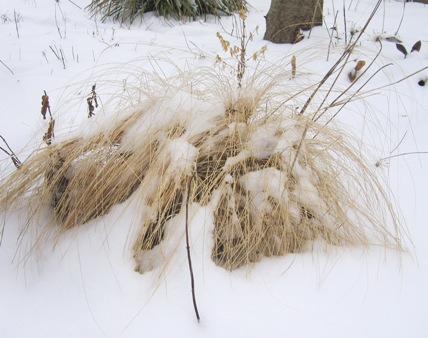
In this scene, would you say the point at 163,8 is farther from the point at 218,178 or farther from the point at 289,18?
the point at 218,178

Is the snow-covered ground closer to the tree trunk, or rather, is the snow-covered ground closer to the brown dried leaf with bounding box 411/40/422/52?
the brown dried leaf with bounding box 411/40/422/52

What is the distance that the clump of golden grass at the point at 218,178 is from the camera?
1.38 m

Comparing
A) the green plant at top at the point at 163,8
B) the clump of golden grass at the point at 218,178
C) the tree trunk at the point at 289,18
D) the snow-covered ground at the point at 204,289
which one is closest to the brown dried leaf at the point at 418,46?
the tree trunk at the point at 289,18

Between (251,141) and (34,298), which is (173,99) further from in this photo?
(34,298)

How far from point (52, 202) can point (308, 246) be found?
3.27 feet

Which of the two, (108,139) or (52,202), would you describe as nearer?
(108,139)

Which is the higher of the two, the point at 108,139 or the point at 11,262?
the point at 108,139

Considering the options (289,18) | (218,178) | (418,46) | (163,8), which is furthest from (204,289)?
(163,8)

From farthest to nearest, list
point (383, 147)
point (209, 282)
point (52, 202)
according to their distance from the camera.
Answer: point (383, 147), point (52, 202), point (209, 282)

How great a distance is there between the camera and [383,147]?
6.60 feet

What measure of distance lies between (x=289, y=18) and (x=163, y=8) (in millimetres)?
1502

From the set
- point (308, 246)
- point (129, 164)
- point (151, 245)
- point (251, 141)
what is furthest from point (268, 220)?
point (129, 164)

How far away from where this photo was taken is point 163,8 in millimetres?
4016

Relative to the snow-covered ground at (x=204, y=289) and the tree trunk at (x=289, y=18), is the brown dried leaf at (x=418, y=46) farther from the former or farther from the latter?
the snow-covered ground at (x=204, y=289)
